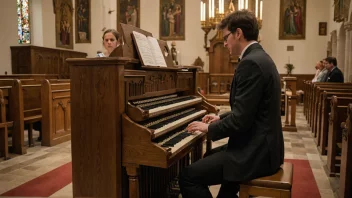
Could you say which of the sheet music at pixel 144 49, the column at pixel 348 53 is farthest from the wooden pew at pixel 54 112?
the column at pixel 348 53

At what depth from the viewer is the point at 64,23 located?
49.4 ft

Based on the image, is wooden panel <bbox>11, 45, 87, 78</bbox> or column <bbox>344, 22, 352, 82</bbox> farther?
wooden panel <bbox>11, 45, 87, 78</bbox>

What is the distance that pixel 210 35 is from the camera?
16.4m

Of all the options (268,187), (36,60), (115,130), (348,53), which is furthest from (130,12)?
(268,187)

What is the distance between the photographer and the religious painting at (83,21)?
1577 cm

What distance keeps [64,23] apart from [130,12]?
377cm

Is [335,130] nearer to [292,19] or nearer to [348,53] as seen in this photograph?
[348,53]

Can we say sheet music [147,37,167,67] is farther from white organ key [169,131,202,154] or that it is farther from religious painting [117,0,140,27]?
religious painting [117,0,140,27]

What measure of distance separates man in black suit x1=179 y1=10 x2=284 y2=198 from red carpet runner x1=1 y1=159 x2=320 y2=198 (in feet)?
5.67

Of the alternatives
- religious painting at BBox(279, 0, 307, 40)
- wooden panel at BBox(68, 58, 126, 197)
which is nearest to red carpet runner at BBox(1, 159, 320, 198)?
wooden panel at BBox(68, 58, 126, 197)

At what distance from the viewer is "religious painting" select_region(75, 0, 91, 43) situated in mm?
15766

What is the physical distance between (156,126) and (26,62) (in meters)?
11.1

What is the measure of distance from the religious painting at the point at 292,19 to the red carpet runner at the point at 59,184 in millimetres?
12059

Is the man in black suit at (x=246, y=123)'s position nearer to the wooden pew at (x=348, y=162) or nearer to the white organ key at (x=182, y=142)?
the white organ key at (x=182, y=142)
